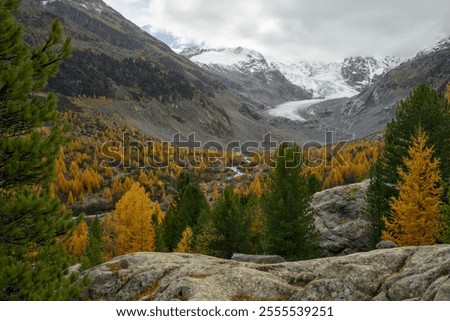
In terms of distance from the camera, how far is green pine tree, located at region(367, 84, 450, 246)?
31156 mm

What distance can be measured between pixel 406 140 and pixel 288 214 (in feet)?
35.8

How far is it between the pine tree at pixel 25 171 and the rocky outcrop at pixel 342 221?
2882cm

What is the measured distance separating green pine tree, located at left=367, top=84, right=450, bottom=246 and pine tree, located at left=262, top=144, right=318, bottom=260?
5508 mm

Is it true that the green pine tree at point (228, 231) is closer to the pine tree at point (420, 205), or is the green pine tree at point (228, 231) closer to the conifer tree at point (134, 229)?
the pine tree at point (420, 205)

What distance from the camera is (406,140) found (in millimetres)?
32281

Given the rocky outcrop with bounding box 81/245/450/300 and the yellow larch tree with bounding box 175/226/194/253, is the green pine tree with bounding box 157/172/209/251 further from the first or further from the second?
the rocky outcrop with bounding box 81/245/450/300

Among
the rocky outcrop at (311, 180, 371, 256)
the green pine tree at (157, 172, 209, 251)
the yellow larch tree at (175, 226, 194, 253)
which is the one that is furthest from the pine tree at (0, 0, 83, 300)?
the green pine tree at (157, 172, 209, 251)

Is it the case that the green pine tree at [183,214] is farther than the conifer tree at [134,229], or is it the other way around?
the conifer tree at [134,229]

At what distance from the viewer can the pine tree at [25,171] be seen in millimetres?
10297

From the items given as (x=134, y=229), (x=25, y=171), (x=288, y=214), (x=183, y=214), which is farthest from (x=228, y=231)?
(x=25, y=171)

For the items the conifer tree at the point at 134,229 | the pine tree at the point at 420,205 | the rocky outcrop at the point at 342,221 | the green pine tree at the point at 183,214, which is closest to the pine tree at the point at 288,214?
the rocky outcrop at the point at 342,221

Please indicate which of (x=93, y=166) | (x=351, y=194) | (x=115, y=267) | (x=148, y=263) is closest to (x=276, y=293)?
(x=148, y=263)

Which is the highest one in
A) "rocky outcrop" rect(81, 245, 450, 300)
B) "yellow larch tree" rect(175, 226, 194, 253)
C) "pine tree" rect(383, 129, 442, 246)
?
"pine tree" rect(383, 129, 442, 246)
